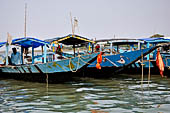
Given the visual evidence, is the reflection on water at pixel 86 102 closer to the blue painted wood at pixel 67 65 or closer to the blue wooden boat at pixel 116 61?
the blue painted wood at pixel 67 65

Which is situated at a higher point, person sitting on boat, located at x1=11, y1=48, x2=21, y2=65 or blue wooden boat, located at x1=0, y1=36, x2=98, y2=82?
person sitting on boat, located at x1=11, y1=48, x2=21, y2=65

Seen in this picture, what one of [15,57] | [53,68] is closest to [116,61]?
[53,68]

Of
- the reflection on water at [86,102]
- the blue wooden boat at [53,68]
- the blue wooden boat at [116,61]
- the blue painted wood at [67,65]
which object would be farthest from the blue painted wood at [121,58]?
the reflection on water at [86,102]

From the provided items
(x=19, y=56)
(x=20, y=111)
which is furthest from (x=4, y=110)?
(x=19, y=56)

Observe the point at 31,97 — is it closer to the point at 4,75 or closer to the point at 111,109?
the point at 111,109

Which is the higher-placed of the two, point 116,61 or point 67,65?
point 116,61

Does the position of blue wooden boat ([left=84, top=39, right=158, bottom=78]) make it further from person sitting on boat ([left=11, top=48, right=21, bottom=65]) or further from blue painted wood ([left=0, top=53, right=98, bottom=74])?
person sitting on boat ([left=11, top=48, right=21, bottom=65])

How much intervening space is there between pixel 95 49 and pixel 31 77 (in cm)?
467

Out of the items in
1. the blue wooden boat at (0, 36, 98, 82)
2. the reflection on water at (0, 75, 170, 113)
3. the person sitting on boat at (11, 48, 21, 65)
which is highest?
the person sitting on boat at (11, 48, 21, 65)

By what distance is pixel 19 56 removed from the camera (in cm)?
1337

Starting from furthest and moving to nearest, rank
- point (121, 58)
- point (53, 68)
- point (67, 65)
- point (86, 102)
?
point (121, 58)
point (53, 68)
point (67, 65)
point (86, 102)

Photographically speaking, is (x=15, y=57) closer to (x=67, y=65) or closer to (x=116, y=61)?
(x=67, y=65)

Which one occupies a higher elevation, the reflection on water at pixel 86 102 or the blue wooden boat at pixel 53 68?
the blue wooden boat at pixel 53 68

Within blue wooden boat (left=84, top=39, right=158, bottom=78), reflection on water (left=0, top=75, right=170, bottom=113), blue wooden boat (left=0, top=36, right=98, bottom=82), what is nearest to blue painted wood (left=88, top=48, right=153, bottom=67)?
blue wooden boat (left=84, top=39, right=158, bottom=78)
